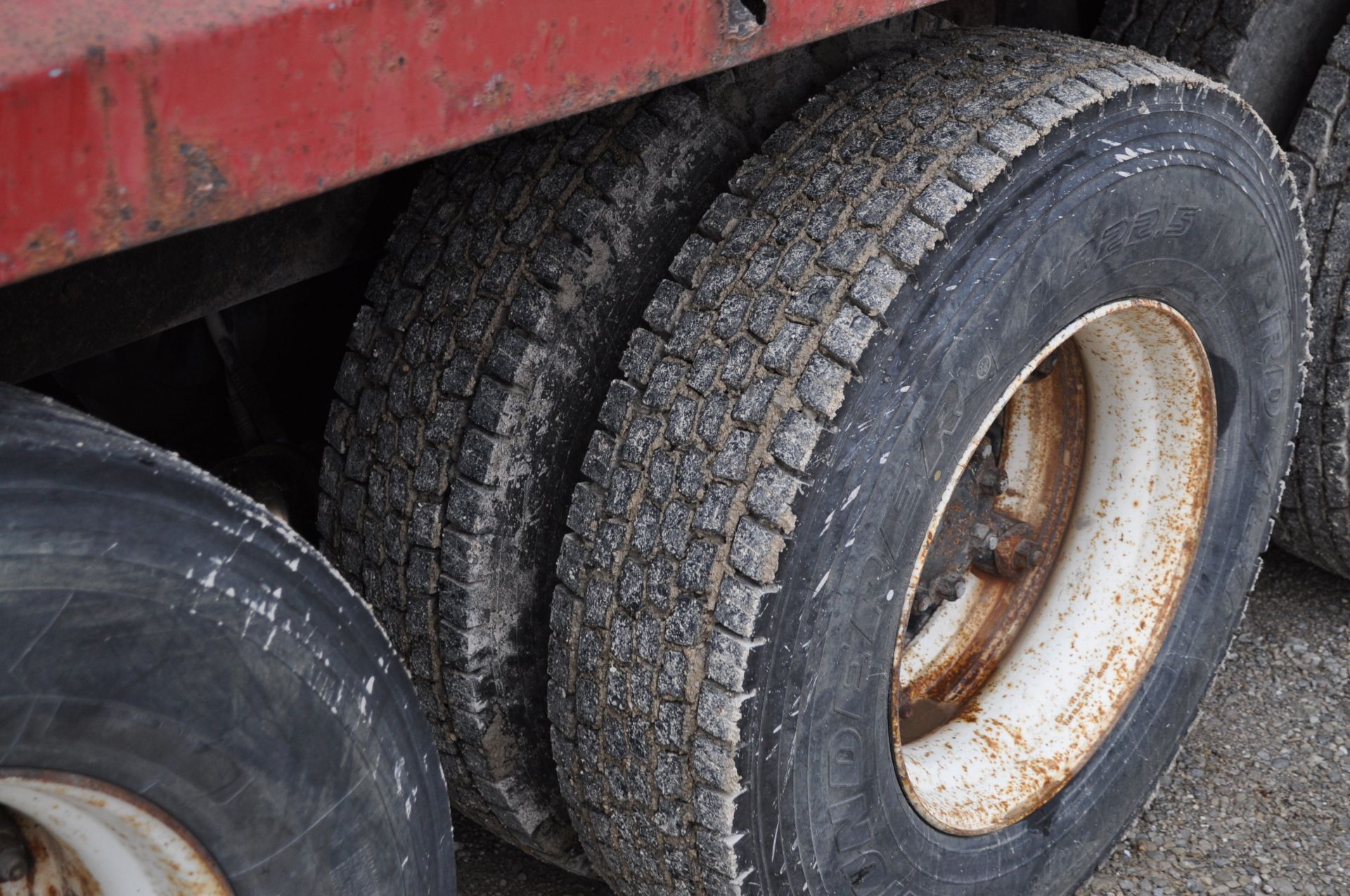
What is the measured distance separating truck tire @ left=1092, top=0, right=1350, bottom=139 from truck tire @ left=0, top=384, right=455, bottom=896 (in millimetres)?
1849

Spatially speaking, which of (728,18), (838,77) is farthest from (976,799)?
(728,18)

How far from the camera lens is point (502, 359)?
1.66m

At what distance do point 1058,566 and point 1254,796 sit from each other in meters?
0.66

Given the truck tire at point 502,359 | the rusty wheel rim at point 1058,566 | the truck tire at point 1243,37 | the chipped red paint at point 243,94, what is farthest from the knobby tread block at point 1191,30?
the chipped red paint at point 243,94

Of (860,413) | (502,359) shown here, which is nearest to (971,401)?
(860,413)

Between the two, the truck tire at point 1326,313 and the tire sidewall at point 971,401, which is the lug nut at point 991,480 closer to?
the tire sidewall at point 971,401

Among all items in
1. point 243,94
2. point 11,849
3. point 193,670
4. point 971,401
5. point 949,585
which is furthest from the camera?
point 949,585

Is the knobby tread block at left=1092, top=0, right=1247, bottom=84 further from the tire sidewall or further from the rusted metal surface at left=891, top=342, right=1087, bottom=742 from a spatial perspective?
the rusted metal surface at left=891, top=342, right=1087, bottom=742

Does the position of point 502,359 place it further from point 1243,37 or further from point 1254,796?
point 1254,796

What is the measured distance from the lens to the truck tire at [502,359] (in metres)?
1.67

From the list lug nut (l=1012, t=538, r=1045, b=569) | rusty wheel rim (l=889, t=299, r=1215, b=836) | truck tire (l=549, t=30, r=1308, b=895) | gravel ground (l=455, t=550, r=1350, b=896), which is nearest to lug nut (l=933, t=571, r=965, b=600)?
rusty wheel rim (l=889, t=299, r=1215, b=836)

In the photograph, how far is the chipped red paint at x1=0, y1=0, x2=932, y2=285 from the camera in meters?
0.81

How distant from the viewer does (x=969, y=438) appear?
64.7 inches

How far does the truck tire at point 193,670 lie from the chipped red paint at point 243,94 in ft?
0.81
